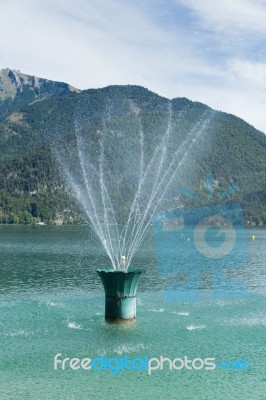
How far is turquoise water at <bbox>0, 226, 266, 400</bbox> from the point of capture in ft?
100

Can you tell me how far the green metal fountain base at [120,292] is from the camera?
4219 centimetres

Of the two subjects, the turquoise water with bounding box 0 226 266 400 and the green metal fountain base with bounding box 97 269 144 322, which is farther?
the green metal fountain base with bounding box 97 269 144 322

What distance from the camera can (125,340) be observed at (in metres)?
39.8

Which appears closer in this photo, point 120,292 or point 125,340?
point 125,340

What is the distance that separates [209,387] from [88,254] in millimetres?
91491

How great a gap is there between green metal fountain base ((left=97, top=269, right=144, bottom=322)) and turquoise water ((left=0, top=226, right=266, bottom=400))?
0.99 meters

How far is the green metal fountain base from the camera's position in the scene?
4219 centimetres

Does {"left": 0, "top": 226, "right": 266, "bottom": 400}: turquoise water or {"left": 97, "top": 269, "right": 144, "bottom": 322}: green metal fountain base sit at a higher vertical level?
{"left": 97, "top": 269, "right": 144, "bottom": 322}: green metal fountain base

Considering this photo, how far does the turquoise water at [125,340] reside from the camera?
100 feet

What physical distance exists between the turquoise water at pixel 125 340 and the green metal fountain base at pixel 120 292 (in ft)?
3.24

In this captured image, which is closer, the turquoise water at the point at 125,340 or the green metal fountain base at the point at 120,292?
the turquoise water at the point at 125,340

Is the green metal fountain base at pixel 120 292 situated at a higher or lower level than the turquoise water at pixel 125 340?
higher

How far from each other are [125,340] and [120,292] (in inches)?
164

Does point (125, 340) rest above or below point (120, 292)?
below
